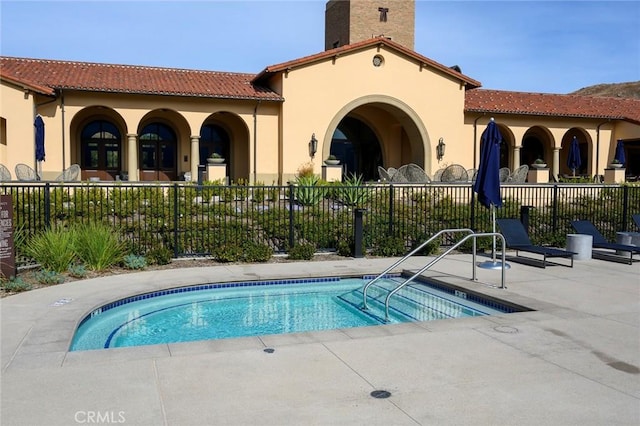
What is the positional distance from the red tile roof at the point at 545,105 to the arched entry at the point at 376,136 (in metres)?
3.06

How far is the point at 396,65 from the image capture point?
1006 inches

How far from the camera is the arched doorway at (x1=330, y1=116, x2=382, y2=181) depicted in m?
30.8

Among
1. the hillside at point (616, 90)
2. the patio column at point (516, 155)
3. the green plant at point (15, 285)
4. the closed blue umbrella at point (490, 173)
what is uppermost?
the hillside at point (616, 90)

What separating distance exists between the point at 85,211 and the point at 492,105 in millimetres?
21557

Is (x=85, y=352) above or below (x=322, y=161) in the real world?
below

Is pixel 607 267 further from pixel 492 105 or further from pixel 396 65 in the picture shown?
pixel 492 105

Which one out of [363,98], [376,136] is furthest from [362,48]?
[376,136]

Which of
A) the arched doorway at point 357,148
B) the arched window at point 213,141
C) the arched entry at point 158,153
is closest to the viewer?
the arched entry at point 158,153

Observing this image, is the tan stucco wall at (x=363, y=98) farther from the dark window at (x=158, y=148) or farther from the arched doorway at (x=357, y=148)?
the dark window at (x=158, y=148)

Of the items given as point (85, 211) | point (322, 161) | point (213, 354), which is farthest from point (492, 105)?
point (213, 354)

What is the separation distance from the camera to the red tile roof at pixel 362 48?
2358 cm

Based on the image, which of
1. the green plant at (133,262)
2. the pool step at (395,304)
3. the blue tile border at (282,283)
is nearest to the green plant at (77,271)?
the green plant at (133,262)
